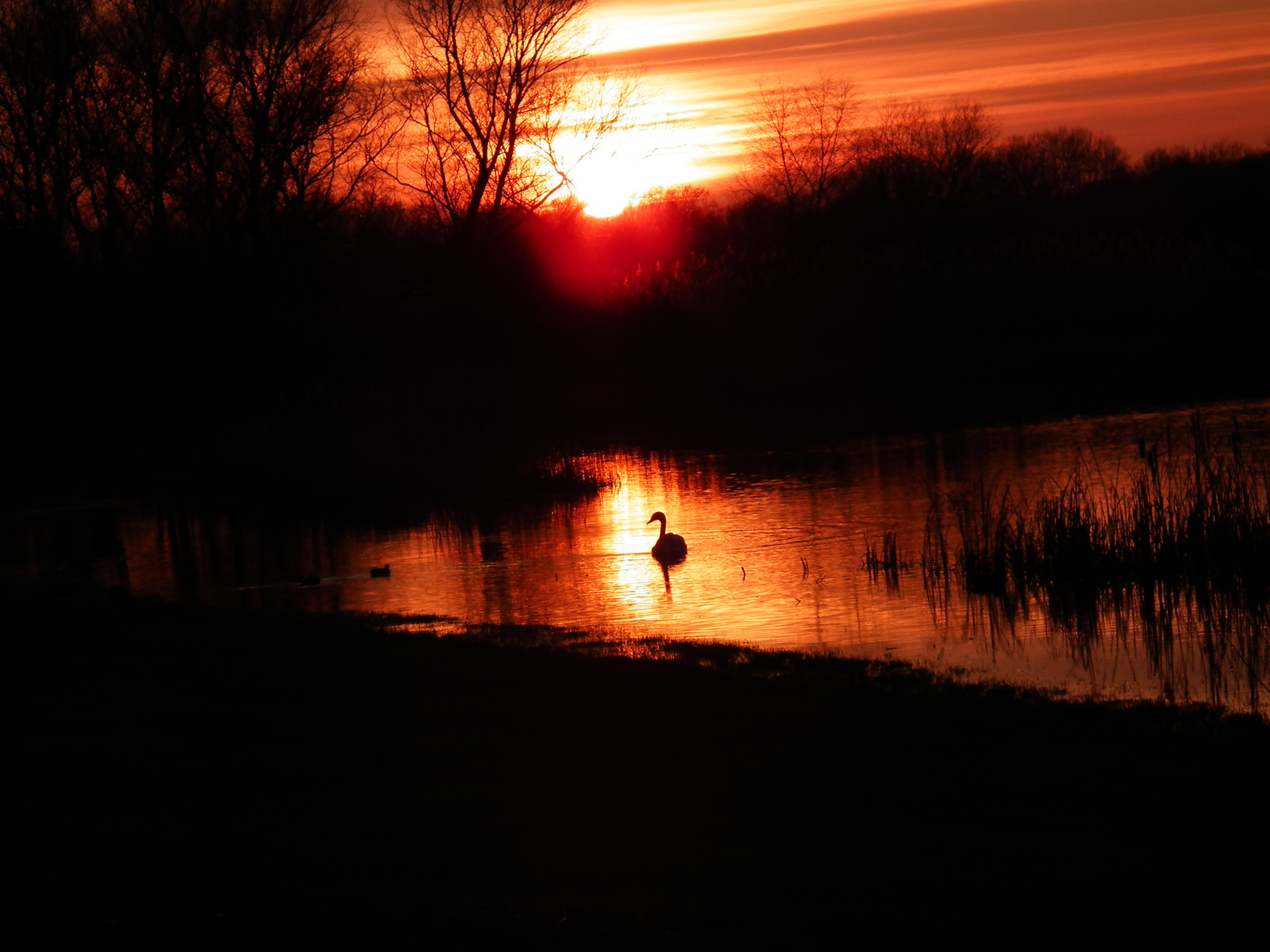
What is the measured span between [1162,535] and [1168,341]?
2665 centimetres

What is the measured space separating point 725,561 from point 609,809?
A: 31.1 ft

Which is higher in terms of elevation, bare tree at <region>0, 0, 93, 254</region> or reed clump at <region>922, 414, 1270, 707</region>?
bare tree at <region>0, 0, 93, 254</region>

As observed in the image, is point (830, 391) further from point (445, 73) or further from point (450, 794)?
point (450, 794)

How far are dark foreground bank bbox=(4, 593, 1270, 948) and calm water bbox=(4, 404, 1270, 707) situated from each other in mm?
2313

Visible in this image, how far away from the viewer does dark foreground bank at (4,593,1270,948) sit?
4.48 meters

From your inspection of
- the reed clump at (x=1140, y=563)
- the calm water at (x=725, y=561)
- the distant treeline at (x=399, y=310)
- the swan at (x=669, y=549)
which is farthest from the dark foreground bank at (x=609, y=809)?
the distant treeline at (x=399, y=310)

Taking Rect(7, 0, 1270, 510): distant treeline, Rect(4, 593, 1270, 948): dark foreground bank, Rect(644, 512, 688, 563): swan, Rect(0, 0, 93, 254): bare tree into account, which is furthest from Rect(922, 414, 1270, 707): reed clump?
Rect(0, 0, 93, 254): bare tree

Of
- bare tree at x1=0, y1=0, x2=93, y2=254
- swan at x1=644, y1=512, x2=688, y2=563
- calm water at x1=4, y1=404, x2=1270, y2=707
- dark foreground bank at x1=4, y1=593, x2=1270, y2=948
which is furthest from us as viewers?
bare tree at x1=0, y1=0, x2=93, y2=254

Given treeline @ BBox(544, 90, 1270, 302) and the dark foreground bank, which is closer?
the dark foreground bank

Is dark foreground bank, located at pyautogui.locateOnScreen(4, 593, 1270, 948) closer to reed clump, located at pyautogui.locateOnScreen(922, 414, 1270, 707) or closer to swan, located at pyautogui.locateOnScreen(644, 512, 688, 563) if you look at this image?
reed clump, located at pyautogui.locateOnScreen(922, 414, 1270, 707)

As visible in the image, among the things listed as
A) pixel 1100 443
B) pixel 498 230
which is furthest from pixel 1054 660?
pixel 498 230

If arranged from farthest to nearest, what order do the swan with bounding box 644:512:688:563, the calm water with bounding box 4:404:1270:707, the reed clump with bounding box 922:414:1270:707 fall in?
the swan with bounding box 644:512:688:563
the reed clump with bounding box 922:414:1270:707
the calm water with bounding box 4:404:1270:707

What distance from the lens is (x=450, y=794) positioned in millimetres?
5766

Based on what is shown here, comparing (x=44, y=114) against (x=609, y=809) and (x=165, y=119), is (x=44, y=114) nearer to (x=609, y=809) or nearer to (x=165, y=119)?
(x=165, y=119)
